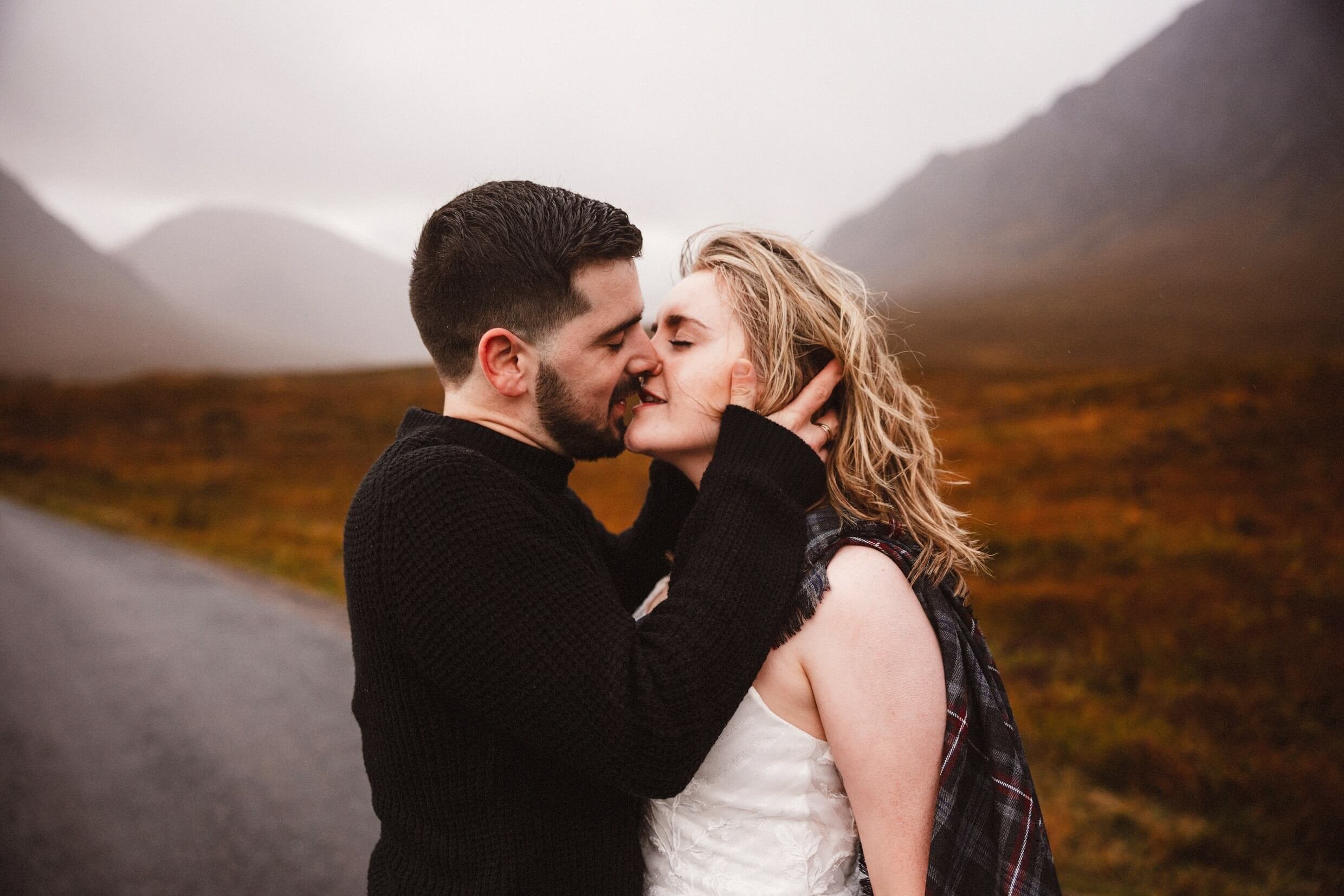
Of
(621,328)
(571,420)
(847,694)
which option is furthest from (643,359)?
(847,694)

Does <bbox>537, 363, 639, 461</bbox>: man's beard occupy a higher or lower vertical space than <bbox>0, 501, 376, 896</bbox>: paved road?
higher

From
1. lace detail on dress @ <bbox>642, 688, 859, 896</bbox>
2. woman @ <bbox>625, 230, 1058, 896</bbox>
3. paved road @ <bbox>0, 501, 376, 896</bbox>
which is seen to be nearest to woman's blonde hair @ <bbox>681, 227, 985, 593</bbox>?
woman @ <bbox>625, 230, 1058, 896</bbox>

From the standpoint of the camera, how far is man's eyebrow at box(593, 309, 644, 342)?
72.0 inches

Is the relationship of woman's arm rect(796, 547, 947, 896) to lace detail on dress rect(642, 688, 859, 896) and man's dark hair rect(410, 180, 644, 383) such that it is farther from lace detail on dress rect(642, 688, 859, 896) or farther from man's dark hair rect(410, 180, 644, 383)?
man's dark hair rect(410, 180, 644, 383)

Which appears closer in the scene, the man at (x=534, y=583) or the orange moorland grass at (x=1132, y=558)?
the man at (x=534, y=583)

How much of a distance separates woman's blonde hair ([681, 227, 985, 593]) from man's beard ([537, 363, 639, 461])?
0.39 metres

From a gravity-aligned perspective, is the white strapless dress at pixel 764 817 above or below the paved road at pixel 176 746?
above

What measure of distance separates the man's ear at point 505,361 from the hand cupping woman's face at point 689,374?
0.36m

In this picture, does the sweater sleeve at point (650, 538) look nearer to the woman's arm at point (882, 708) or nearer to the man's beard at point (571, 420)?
the man's beard at point (571, 420)

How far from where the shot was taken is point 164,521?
12859 millimetres

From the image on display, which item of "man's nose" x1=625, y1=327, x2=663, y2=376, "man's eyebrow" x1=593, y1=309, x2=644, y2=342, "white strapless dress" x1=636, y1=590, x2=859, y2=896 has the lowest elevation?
"white strapless dress" x1=636, y1=590, x2=859, y2=896

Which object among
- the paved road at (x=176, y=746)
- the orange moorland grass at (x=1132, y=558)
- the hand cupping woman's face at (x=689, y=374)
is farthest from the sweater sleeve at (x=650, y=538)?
the orange moorland grass at (x=1132, y=558)

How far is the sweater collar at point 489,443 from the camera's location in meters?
1.67

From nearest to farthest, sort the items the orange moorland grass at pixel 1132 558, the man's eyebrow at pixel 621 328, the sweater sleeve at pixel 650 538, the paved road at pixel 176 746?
1. the man's eyebrow at pixel 621 328
2. the sweater sleeve at pixel 650 538
3. the paved road at pixel 176 746
4. the orange moorland grass at pixel 1132 558
